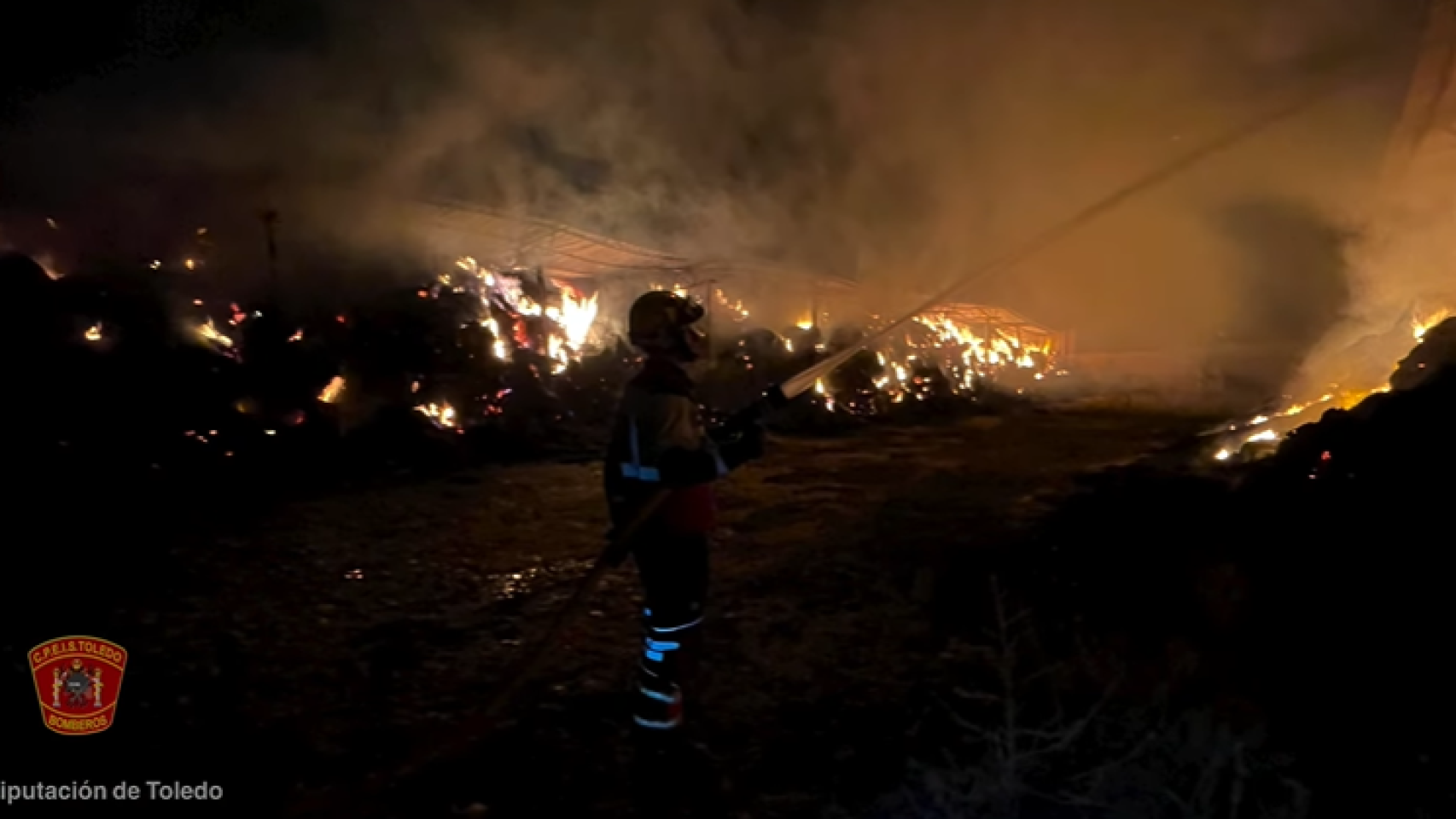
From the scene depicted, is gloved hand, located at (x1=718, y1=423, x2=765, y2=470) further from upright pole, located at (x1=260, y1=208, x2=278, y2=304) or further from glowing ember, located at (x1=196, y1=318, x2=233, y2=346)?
upright pole, located at (x1=260, y1=208, x2=278, y2=304)

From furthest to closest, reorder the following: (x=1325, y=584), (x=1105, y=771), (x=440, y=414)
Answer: (x=440, y=414) → (x=1325, y=584) → (x=1105, y=771)

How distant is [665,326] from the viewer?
11.1ft

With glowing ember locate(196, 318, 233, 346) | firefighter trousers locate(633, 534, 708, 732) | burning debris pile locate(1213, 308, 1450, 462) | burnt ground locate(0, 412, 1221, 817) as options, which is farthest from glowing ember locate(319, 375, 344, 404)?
burning debris pile locate(1213, 308, 1450, 462)

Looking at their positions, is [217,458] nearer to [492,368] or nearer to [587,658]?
[492,368]

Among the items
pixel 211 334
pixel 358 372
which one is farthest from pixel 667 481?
pixel 211 334

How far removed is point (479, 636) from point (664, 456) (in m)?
2.35

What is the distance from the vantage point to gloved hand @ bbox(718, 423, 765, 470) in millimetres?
3342

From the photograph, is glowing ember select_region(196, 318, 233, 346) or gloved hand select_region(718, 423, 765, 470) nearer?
gloved hand select_region(718, 423, 765, 470)

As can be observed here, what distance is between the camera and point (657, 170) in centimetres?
1667

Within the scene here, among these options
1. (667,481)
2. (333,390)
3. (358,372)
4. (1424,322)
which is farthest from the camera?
(358,372)

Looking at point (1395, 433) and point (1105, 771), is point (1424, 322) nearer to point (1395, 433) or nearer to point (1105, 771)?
point (1395, 433)

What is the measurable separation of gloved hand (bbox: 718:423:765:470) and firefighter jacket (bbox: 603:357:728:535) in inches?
2.2

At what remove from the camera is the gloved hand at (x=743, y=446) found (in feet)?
11.0

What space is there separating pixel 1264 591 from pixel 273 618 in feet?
17.9
